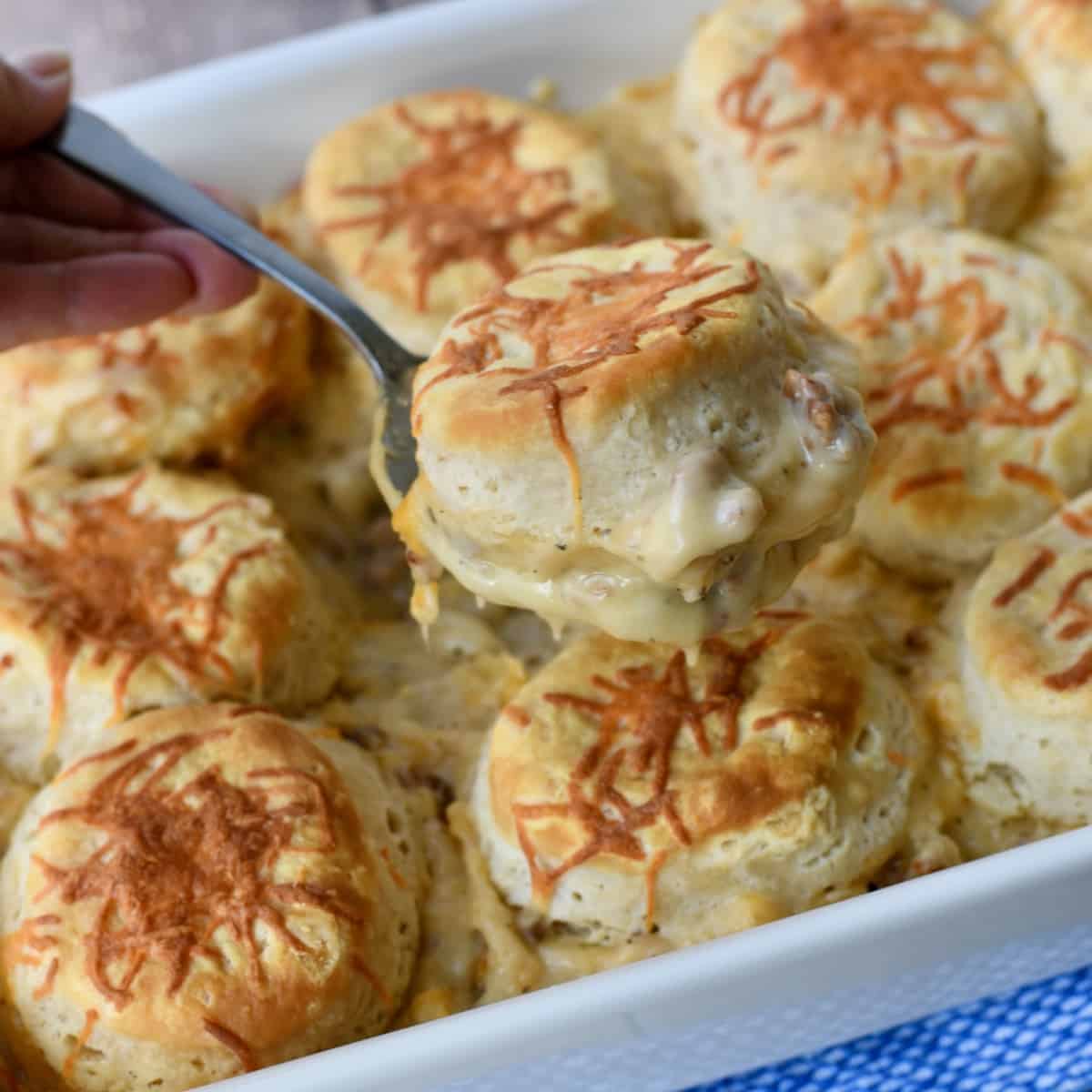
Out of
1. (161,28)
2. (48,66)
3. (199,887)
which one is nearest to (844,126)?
(48,66)

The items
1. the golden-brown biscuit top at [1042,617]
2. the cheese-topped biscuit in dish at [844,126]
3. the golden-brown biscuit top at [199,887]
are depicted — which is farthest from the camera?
the cheese-topped biscuit in dish at [844,126]

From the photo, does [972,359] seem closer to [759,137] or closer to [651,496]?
[759,137]

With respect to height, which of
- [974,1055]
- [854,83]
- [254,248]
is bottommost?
[974,1055]

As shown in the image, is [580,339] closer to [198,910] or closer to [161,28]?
[198,910]

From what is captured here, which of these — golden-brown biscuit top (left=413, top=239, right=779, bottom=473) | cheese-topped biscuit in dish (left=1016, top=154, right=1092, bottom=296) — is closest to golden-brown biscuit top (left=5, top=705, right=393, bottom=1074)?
golden-brown biscuit top (left=413, top=239, right=779, bottom=473)

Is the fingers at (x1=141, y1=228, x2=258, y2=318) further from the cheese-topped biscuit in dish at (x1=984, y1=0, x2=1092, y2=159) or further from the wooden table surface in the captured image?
the wooden table surface

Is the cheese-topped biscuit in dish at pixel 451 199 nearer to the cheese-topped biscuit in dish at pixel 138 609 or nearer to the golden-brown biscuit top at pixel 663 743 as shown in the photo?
the cheese-topped biscuit in dish at pixel 138 609

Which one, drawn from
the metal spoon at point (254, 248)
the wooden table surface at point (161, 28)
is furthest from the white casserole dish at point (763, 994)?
the wooden table surface at point (161, 28)
